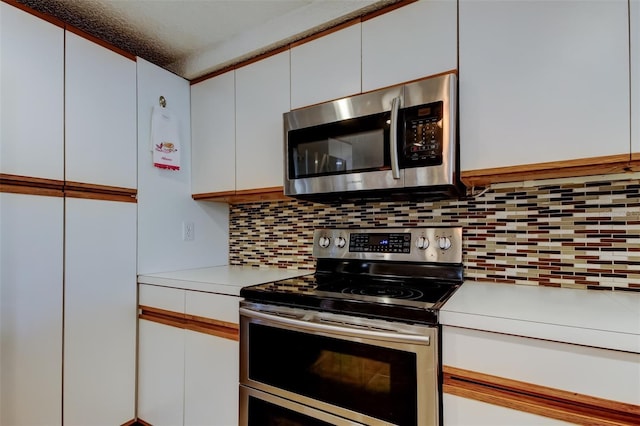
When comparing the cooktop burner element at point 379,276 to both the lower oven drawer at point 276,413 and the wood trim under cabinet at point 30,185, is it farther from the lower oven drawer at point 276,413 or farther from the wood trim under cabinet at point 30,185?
the wood trim under cabinet at point 30,185

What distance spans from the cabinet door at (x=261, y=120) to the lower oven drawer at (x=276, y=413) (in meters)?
0.97

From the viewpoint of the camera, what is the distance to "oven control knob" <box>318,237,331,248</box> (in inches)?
71.8

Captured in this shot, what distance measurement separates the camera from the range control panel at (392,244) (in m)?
1.51

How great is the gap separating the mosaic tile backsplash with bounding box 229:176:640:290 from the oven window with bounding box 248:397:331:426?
36.0 inches

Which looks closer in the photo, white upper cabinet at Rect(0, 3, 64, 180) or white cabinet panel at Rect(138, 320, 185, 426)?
white upper cabinet at Rect(0, 3, 64, 180)

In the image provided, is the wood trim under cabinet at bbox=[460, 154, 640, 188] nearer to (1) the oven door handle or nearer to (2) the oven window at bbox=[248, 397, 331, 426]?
(1) the oven door handle

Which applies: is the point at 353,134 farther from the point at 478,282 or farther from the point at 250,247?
the point at 250,247

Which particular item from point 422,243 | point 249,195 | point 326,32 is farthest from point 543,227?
point 249,195

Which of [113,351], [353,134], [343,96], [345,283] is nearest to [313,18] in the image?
[343,96]

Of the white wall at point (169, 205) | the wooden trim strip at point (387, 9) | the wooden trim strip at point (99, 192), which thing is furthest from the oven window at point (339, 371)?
the wooden trim strip at point (387, 9)

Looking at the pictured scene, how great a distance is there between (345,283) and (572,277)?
907mm

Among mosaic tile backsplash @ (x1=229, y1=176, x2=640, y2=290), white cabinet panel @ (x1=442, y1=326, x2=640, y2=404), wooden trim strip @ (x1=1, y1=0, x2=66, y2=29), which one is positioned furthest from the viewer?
wooden trim strip @ (x1=1, y1=0, x2=66, y2=29)

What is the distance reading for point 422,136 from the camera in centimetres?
129

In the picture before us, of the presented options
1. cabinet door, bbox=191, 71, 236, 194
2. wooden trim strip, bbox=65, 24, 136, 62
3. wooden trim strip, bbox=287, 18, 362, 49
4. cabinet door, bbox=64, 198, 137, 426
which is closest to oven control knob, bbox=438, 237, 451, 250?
wooden trim strip, bbox=287, 18, 362, 49
